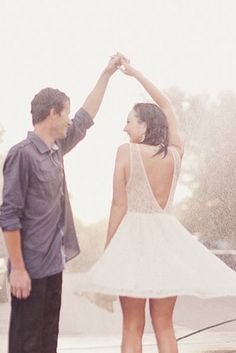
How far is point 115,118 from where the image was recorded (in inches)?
243

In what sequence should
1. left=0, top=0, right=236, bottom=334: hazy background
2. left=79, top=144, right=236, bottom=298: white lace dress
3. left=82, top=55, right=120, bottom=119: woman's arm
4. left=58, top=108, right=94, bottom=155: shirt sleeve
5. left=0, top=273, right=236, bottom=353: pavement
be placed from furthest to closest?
1. left=0, top=0, right=236, bottom=334: hazy background
2. left=0, top=273, right=236, bottom=353: pavement
3. left=82, top=55, right=120, bottom=119: woman's arm
4. left=58, top=108, right=94, bottom=155: shirt sleeve
5. left=79, top=144, right=236, bottom=298: white lace dress

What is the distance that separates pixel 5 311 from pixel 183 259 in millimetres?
3425

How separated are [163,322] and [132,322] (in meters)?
0.12

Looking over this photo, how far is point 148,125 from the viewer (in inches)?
112

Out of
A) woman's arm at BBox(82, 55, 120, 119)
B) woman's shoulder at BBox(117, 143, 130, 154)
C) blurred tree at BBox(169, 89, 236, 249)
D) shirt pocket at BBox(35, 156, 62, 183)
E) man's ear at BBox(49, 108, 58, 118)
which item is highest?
woman's arm at BBox(82, 55, 120, 119)

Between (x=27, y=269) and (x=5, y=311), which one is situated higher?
(x=27, y=269)

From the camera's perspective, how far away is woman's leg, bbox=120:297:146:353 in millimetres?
2760

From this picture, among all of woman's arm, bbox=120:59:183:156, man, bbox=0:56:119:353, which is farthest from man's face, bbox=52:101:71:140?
woman's arm, bbox=120:59:183:156

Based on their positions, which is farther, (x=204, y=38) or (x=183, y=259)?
(x=204, y=38)

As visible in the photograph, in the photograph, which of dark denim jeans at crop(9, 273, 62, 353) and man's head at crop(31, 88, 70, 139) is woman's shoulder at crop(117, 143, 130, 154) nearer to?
man's head at crop(31, 88, 70, 139)

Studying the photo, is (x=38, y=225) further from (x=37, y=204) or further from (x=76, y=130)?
(x=76, y=130)

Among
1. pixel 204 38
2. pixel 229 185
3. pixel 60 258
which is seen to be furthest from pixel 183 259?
pixel 229 185

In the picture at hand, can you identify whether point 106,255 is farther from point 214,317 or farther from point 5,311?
point 214,317

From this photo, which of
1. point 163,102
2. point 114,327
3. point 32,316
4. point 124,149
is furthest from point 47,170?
point 114,327
